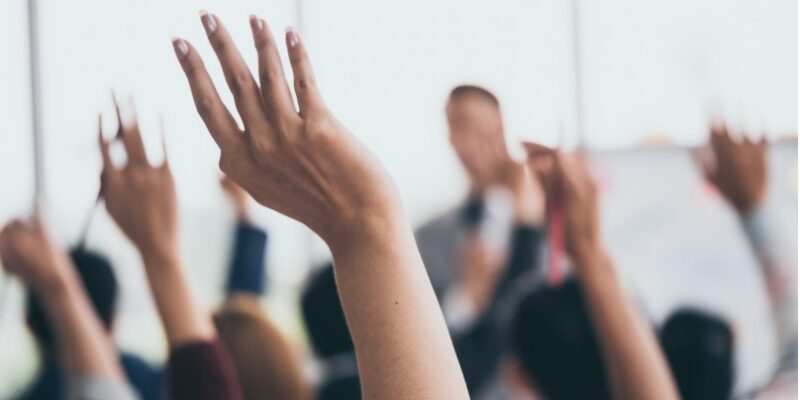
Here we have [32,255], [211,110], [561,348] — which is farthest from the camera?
[561,348]

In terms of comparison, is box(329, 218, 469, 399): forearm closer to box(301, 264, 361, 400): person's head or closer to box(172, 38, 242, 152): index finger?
box(172, 38, 242, 152): index finger

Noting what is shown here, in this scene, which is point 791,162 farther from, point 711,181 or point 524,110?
point 524,110

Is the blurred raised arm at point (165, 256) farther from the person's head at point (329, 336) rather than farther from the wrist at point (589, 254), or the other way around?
the wrist at point (589, 254)

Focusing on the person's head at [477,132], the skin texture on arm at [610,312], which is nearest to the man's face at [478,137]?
the person's head at [477,132]

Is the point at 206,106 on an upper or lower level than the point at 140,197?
upper

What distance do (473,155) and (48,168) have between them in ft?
2.06

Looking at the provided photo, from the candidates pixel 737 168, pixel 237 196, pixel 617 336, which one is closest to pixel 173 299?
pixel 237 196

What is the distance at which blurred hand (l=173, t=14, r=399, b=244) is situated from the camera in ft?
1.65

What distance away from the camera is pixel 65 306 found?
1.09m

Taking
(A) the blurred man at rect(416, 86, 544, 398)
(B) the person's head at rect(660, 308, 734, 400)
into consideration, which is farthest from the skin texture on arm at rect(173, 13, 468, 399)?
(B) the person's head at rect(660, 308, 734, 400)

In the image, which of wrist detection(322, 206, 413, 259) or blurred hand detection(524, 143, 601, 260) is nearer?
wrist detection(322, 206, 413, 259)

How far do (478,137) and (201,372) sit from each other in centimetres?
55

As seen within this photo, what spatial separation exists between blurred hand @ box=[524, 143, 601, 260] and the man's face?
0.24ft

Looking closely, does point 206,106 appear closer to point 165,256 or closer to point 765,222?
point 165,256
